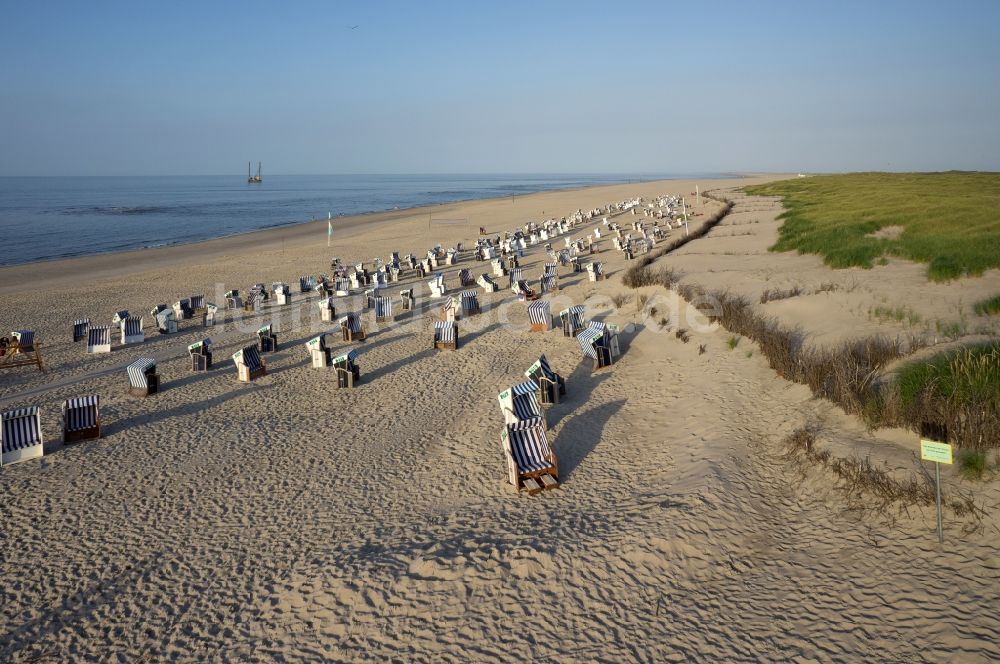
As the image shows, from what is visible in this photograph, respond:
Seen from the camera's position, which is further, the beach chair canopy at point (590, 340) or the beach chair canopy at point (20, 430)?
the beach chair canopy at point (590, 340)

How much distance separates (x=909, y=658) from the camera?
4.57 m

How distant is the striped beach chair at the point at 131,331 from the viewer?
50.3 ft

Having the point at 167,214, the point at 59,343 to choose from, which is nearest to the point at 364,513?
the point at 59,343

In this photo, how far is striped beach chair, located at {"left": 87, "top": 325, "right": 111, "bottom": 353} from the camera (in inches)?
579

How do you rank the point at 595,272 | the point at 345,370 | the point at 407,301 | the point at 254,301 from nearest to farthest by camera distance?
1. the point at 345,370
2. the point at 407,301
3. the point at 254,301
4. the point at 595,272

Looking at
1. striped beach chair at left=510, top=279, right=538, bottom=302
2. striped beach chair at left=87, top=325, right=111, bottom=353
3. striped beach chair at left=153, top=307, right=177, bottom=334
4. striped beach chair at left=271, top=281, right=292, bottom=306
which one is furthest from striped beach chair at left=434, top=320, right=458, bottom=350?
striped beach chair at left=87, top=325, right=111, bottom=353

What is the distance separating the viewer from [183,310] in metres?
17.7

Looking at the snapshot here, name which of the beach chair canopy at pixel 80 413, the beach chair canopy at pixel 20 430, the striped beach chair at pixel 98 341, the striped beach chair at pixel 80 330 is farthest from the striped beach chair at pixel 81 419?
the striped beach chair at pixel 80 330

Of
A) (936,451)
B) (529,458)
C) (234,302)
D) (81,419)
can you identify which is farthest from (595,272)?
(936,451)

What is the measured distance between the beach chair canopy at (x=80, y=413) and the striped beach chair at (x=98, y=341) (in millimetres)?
5832

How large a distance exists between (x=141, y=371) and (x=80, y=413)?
192cm

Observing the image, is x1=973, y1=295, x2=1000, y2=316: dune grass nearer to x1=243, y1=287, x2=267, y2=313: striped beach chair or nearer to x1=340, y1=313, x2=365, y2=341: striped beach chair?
x1=340, y1=313, x2=365, y2=341: striped beach chair

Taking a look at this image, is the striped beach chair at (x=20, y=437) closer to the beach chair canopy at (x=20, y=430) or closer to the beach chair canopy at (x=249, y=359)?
the beach chair canopy at (x=20, y=430)

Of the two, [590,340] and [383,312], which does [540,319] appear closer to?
[590,340]
